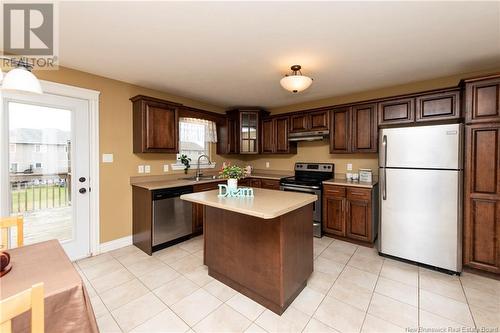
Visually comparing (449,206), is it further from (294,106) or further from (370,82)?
(294,106)

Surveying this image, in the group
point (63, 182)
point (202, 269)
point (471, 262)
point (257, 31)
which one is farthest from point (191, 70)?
point (471, 262)

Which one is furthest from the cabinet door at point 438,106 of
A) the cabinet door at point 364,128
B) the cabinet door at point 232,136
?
the cabinet door at point 232,136

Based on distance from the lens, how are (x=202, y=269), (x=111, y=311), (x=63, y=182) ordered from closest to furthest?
1. (x=111, y=311)
2. (x=202, y=269)
3. (x=63, y=182)

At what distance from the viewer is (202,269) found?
104 inches

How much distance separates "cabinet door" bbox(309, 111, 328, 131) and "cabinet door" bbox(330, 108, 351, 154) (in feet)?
0.41

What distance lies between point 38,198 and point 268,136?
12.4 ft

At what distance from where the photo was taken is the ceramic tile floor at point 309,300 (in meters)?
1.77

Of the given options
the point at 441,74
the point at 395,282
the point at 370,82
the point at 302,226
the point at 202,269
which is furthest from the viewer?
the point at 370,82

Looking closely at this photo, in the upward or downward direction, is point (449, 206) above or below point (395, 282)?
above

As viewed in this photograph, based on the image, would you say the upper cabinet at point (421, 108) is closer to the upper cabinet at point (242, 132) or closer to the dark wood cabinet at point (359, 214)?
the dark wood cabinet at point (359, 214)

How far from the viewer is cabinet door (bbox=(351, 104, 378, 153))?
11.1 ft

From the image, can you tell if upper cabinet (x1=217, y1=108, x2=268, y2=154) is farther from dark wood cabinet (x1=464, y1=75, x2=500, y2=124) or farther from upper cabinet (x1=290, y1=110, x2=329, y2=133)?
dark wood cabinet (x1=464, y1=75, x2=500, y2=124)

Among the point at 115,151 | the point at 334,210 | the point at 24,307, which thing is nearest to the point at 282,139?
the point at 334,210

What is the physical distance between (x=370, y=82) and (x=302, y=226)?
2.54m
